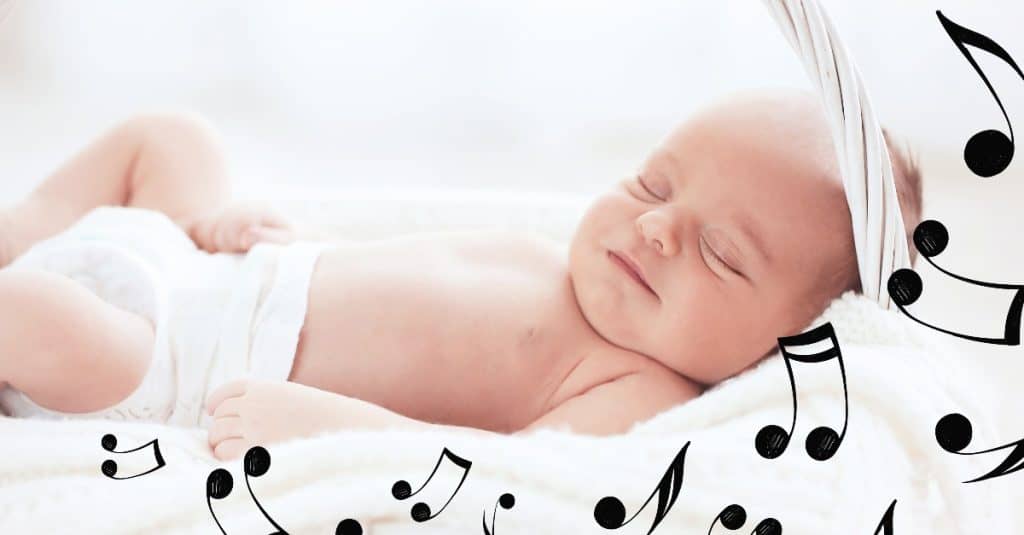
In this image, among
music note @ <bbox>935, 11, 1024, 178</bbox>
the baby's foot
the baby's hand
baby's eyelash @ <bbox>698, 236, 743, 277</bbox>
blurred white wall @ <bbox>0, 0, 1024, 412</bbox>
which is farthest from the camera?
blurred white wall @ <bbox>0, 0, 1024, 412</bbox>

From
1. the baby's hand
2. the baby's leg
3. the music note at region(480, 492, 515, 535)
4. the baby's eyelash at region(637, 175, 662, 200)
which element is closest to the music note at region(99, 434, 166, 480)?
the baby's leg

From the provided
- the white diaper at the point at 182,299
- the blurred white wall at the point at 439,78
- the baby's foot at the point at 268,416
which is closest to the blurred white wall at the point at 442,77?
the blurred white wall at the point at 439,78

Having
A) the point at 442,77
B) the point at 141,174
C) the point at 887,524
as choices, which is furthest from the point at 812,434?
the point at 442,77

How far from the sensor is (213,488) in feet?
2.40

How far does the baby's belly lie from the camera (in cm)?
101

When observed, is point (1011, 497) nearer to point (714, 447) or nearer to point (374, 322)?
point (714, 447)

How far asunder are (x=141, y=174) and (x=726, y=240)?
0.75m

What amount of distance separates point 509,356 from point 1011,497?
1.54ft

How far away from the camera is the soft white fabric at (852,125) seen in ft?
2.43

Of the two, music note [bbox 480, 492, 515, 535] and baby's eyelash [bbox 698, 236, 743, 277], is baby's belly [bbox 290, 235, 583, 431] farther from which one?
music note [bbox 480, 492, 515, 535]

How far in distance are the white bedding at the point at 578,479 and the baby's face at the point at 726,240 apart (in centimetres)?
13

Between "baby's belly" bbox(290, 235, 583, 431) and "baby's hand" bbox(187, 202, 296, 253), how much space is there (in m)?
0.19

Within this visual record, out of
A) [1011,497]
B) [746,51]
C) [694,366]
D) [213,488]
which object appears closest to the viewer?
[213,488]

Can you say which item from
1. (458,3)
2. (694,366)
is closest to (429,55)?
(458,3)
